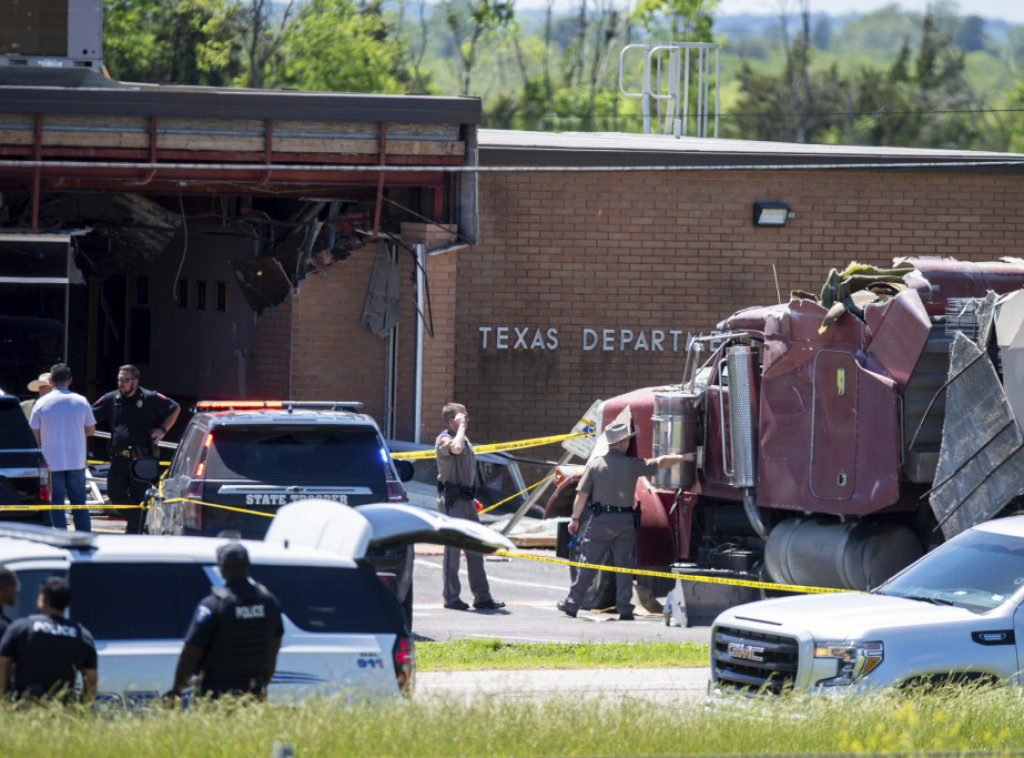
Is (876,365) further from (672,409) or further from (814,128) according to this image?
(814,128)

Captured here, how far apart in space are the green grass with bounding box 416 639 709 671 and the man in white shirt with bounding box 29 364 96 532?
177 inches

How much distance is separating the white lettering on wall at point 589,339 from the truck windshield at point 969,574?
11.5 metres

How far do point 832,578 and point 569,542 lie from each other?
3.23 metres

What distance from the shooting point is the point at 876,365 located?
1259 cm

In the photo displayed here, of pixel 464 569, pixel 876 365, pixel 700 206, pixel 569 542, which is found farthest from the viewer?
pixel 700 206

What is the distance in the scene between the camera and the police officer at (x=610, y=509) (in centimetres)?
1341

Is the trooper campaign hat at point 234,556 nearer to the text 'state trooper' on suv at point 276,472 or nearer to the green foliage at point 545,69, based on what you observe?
the text 'state trooper' on suv at point 276,472

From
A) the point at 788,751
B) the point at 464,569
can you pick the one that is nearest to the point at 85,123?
the point at 464,569

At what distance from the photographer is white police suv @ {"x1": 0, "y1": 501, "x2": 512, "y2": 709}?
6.93m

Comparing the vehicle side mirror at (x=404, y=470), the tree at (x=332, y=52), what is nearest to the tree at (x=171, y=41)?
the tree at (x=332, y=52)

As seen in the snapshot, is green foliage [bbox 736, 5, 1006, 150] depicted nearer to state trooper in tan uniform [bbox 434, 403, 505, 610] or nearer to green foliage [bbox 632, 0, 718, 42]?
green foliage [bbox 632, 0, 718, 42]

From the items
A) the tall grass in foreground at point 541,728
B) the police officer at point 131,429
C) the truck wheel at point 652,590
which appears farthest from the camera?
the police officer at point 131,429

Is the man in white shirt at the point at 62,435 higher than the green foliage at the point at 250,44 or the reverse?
the reverse

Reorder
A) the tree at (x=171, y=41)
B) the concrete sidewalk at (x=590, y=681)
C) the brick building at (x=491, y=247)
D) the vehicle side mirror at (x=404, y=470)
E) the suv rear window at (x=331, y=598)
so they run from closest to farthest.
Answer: the suv rear window at (x=331, y=598) → the concrete sidewalk at (x=590, y=681) → the vehicle side mirror at (x=404, y=470) → the brick building at (x=491, y=247) → the tree at (x=171, y=41)
